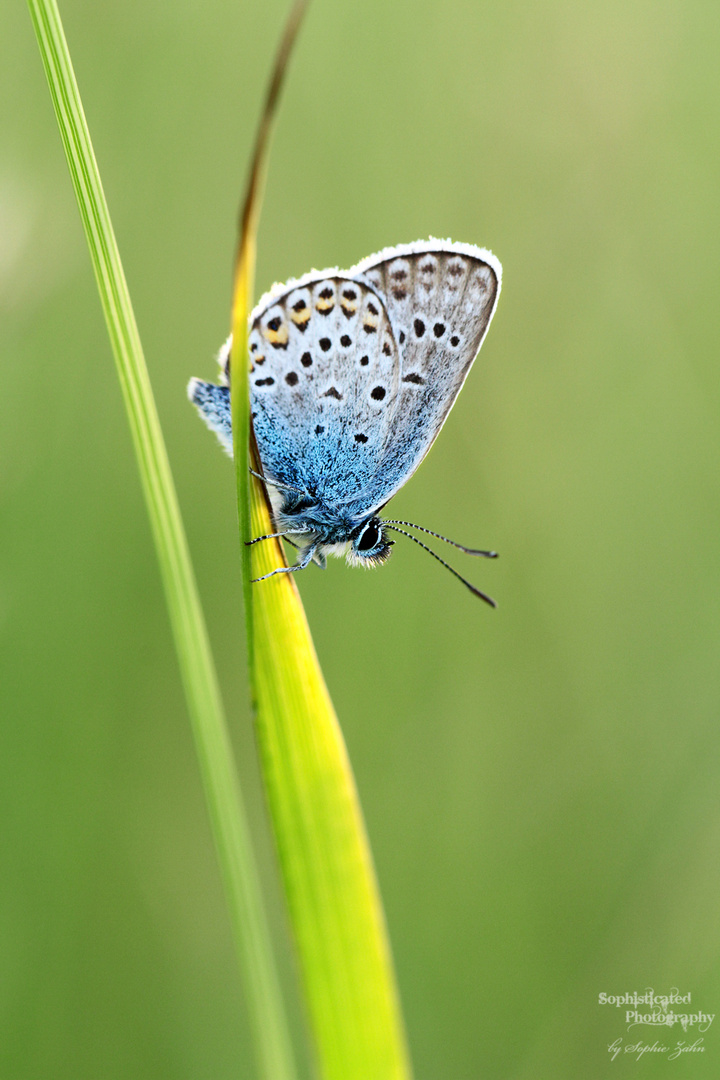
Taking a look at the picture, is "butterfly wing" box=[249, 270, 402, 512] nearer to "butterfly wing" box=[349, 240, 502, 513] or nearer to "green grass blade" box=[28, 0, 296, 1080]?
"butterfly wing" box=[349, 240, 502, 513]

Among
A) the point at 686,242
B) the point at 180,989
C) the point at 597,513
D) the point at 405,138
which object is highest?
the point at 405,138

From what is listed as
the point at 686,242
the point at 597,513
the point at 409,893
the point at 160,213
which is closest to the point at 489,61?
the point at 686,242

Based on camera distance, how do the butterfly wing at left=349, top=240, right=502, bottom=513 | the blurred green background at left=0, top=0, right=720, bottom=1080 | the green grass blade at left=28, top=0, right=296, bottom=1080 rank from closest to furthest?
1. the green grass blade at left=28, top=0, right=296, bottom=1080
2. the butterfly wing at left=349, top=240, right=502, bottom=513
3. the blurred green background at left=0, top=0, right=720, bottom=1080

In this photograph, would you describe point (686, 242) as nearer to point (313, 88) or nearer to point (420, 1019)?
point (313, 88)

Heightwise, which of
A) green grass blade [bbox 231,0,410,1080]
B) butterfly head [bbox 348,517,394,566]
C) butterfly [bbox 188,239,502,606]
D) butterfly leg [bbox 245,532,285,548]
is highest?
butterfly [bbox 188,239,502,606]

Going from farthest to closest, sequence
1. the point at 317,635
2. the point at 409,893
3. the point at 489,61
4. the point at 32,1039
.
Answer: the point at 489,61
the point at 317,635
the point at 409,893
the point at 32,1039

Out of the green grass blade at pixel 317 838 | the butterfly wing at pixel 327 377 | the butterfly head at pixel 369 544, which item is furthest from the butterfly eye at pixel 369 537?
the green grass blade at pixel 317 838

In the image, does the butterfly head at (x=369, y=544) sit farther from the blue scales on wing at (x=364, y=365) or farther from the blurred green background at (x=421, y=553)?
the blurred green background at (x=421, y=553)

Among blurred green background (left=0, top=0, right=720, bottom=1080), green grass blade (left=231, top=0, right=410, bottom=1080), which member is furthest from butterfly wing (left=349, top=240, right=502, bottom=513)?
green grass blade (left=231, top=0, right=410, bottom=1080)
